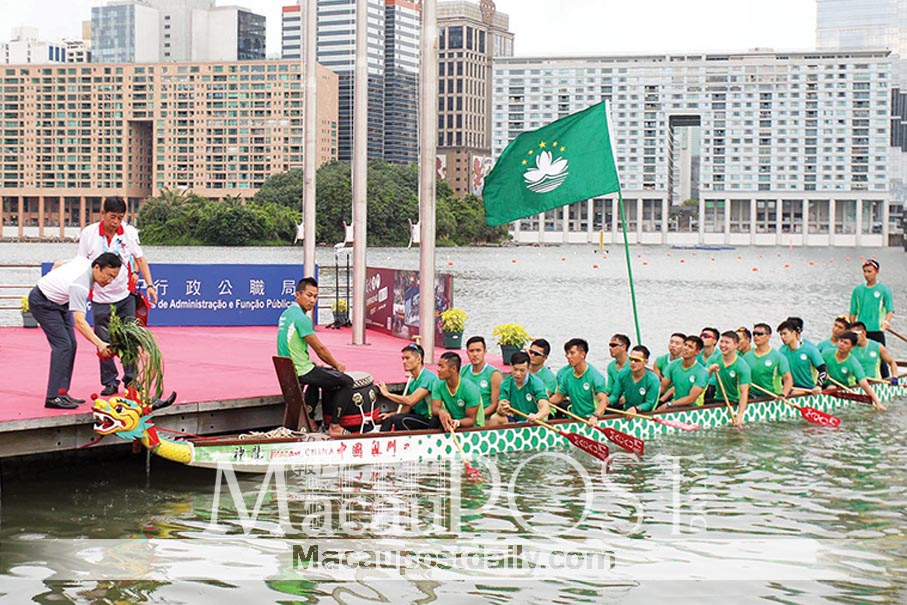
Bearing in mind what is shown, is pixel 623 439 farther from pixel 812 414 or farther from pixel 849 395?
pixel 849 395

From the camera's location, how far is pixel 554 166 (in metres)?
16.2

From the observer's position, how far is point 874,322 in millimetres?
18406

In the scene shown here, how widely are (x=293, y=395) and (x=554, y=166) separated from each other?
593 cm

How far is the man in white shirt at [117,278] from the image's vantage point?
12.0 meters

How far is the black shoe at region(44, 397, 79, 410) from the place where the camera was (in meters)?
11.3

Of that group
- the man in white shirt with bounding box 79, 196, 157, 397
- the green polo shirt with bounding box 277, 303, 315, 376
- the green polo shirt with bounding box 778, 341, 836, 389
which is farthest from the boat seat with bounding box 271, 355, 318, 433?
the green polo shirt with bounding box 778, 341, 836, 389

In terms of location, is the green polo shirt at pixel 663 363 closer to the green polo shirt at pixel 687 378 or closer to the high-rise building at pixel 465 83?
the green polo shirt at pixel 687 378

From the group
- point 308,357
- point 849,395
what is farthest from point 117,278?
point 849,395

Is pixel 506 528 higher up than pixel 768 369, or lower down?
lower down

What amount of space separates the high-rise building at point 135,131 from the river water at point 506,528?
17409 cm

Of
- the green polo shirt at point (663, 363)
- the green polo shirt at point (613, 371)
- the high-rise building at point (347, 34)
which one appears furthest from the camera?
the high-rise building at point (347, 34)

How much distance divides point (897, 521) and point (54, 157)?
7746 inches

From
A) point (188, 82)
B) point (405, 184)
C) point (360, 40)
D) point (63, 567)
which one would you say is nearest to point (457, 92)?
point (405, 184)

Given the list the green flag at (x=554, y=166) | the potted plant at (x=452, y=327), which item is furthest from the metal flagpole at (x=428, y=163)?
the potted plant at (x=452, y=327)
